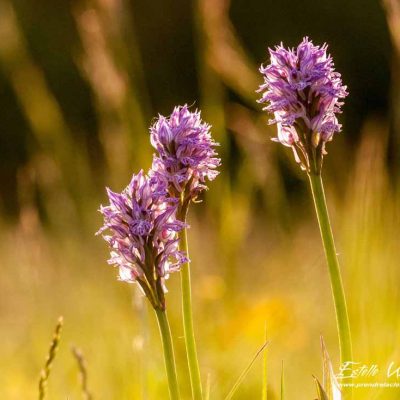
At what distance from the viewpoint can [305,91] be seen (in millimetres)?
1950

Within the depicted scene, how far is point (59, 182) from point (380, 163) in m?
1.66

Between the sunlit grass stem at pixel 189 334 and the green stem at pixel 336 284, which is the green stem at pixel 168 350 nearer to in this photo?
the sunlit grass stem at pixel 189 334

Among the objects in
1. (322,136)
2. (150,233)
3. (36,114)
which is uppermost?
(36,114)

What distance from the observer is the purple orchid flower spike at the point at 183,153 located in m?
1.93

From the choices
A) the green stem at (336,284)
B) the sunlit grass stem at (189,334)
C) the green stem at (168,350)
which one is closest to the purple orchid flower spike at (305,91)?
the green stem at (336,284)

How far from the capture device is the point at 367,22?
11.3 m

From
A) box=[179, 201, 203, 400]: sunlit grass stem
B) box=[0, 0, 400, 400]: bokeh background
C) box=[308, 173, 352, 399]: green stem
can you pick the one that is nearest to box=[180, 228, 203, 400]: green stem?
box=[179, 201, 203, 400]: sunlit grass stem

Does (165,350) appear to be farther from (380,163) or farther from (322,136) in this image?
(380,163)

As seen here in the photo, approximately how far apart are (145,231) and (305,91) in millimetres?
434

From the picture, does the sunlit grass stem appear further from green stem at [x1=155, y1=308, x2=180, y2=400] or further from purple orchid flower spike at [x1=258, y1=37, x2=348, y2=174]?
purple orchid flower spike at [x1=258, y1=37, x2=348, y2=174]

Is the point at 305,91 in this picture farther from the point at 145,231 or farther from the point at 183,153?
the point at 145,231

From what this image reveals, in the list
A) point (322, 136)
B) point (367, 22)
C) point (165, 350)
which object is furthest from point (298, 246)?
point (367, 22)

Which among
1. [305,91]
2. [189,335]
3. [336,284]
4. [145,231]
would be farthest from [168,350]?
[305,91]

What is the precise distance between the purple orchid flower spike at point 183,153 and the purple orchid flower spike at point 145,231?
0.05m
